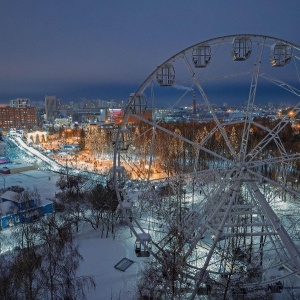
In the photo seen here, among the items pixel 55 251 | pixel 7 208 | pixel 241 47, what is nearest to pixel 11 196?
pixel 7 208

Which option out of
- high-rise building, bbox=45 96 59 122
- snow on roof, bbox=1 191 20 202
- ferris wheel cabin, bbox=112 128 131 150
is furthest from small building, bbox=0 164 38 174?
high-rise building, bbox=45 96 59 122

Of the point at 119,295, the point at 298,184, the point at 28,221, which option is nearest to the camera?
the point at 119,295

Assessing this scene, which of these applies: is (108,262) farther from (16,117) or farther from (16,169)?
(16,117)

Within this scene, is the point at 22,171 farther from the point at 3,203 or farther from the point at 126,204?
the point at 126,204

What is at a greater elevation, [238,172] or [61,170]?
[238,172]

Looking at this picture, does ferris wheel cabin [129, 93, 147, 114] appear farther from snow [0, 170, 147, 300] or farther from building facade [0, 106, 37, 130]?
building facade [0, 106, 37, 130]

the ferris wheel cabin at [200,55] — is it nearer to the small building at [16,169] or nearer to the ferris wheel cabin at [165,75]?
the ferris wheel cabin at [165,75]

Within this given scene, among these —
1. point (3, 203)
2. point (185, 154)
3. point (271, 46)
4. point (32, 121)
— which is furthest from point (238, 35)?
point (32, 121)

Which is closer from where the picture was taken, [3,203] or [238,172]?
[238,172]
